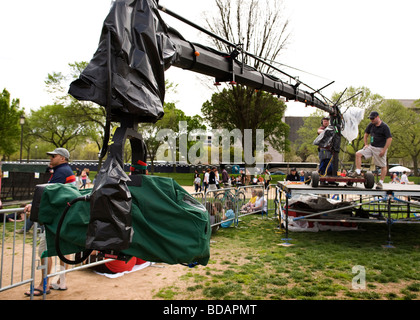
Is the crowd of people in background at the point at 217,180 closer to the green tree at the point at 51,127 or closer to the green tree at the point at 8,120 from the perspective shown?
the green tree at the point at 8,120

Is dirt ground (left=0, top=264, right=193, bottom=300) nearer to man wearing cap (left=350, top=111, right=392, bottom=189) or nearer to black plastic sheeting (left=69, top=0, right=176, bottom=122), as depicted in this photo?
black plastic sheeting (left=69, top=0, right=176, bottom=122)

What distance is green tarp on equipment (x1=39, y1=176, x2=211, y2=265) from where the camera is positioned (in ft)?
8.13

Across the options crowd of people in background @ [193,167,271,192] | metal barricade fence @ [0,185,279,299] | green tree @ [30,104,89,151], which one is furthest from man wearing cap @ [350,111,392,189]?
green tree @ [30,104,89,151]

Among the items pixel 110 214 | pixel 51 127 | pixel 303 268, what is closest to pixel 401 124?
pixel 303 268

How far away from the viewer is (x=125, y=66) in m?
2.48

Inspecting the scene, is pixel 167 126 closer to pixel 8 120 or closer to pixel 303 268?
pixel 8 120

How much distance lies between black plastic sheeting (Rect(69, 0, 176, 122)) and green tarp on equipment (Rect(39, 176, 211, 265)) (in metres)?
0.63

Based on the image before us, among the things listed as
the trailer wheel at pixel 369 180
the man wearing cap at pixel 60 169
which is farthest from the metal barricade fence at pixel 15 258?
the trailer wheel at pixel 369 180

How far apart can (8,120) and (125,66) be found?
41334 mm

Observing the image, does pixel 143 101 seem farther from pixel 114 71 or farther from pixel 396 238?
pixel 396 238

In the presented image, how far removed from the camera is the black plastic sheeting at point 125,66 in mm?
2426

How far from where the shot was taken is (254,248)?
7.88 m

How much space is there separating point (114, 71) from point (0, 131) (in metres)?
41.1

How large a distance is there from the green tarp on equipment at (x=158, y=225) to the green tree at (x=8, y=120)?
4046 centimetres
